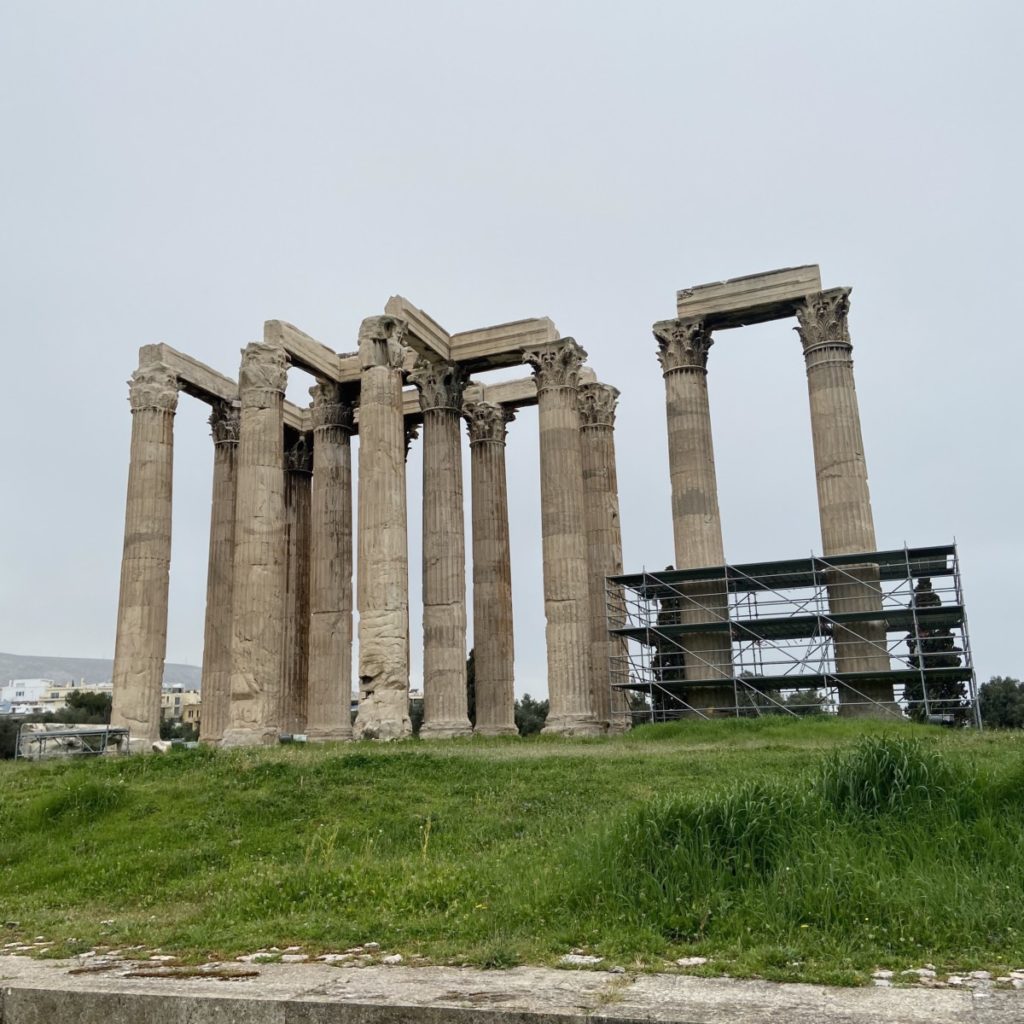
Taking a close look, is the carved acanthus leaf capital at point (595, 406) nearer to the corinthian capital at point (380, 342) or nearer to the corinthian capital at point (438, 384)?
the corinthian capital at point (438, 384)

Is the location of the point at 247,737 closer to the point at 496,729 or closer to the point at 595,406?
the point at 496,729

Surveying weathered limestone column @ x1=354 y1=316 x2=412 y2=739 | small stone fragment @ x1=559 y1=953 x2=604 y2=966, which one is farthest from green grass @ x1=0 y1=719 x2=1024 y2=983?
weathered limestone column @ x1=354 y1=316 x2=412 y2=739

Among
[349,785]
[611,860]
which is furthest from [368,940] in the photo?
[349,785]

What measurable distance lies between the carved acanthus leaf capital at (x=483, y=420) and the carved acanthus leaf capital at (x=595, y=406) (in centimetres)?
307

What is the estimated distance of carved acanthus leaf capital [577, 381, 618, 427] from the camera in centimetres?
3775

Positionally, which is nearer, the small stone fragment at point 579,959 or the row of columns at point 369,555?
the small stone fragment at point 579,959

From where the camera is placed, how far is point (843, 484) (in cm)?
3069

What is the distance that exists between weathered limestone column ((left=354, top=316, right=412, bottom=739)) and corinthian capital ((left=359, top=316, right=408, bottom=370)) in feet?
0.10

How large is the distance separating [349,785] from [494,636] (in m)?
18.2

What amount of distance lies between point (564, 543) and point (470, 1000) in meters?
26.1

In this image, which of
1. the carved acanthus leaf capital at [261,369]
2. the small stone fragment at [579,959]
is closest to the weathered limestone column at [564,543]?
the carved acanthus leaf capital at [261,369]

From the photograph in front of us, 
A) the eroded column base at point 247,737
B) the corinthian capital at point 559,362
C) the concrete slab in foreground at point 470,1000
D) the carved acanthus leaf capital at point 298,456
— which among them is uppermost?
the corinthian capital at point 559,362

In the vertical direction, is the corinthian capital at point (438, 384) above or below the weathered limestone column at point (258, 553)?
above

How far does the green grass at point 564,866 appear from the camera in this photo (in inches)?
306
